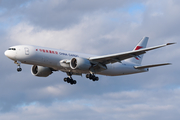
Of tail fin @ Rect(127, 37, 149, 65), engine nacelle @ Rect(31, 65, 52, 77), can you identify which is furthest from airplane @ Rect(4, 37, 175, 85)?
tail fin @ Rect(127, 37, 149, 65)

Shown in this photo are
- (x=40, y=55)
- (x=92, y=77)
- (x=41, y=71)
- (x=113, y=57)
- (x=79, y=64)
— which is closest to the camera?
(x=40, y=55)

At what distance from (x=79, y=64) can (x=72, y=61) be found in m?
1.34

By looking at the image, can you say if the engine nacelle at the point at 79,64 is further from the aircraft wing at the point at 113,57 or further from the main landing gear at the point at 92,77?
the main landing gear at the point at 92,77

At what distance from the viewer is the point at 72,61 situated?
5722cm

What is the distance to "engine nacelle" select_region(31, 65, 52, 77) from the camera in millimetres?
63697

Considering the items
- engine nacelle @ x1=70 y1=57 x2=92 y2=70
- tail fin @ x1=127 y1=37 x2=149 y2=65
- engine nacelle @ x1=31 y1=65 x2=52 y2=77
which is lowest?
engine nacelle @ x1=70 y1=57 x2=92 y2=70

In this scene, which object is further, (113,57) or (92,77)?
(92,77)

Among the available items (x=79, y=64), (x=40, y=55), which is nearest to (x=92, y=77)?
(x=79, y=64)

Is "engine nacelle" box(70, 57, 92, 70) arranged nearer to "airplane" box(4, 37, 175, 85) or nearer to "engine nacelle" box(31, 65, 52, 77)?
"airplane" box(4, 37, 175, 85)

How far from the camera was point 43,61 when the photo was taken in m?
55.6

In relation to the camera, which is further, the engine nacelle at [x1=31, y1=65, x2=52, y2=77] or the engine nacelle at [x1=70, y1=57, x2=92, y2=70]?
the engine nacelle at [x1=31, y1=65, x2=52, y2=77]

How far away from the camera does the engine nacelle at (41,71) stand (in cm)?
6370

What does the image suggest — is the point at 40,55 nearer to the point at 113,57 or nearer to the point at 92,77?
the point at 92,77

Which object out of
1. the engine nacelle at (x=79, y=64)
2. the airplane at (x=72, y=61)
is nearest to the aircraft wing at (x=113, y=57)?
the airplane at (x=72, y=61)
